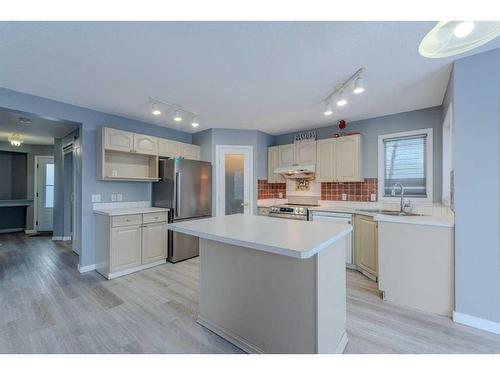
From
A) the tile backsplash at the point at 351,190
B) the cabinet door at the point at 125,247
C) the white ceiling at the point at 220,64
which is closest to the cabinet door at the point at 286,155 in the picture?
the tile backsplash at the point at 351,190

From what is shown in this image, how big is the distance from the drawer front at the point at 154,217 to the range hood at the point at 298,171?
2253mm

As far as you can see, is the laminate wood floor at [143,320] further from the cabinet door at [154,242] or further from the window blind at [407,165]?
the window blind at [407,165]

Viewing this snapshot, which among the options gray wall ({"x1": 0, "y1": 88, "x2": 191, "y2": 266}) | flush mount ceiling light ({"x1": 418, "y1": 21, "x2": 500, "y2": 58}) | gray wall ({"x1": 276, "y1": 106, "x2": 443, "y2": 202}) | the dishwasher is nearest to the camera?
flush mount ceiling light ({"x1": 418, "y1": 21, "x2": 500, "y2": 58})

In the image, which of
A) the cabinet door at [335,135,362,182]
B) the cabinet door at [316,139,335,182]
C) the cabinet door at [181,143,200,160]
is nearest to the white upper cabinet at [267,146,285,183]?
the cabinet door at [316,139,335,182]

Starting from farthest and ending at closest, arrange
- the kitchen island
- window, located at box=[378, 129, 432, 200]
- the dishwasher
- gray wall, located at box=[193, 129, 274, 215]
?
1. gray wall, located at box=[193, 129, 274, 215]
2. the dishwasher
3. window, located at box=[378, 129, 432, 200]
4. the kitchen island

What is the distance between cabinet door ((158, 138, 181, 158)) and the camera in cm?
386

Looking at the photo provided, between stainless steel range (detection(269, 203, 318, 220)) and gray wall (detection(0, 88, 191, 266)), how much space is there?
7.99 ft

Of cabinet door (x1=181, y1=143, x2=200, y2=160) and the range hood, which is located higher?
cabinet door (x1=181, y1=143, x2=200, y2=160)

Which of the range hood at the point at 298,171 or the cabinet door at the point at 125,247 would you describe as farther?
the range hood at the point at 298,171

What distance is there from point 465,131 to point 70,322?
158 inches

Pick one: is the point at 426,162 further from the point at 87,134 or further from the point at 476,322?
→ the point at 87,134

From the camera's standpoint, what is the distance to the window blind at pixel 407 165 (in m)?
3.36

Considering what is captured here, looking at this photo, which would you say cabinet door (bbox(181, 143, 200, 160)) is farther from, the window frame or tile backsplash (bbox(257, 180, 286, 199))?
the window frame
